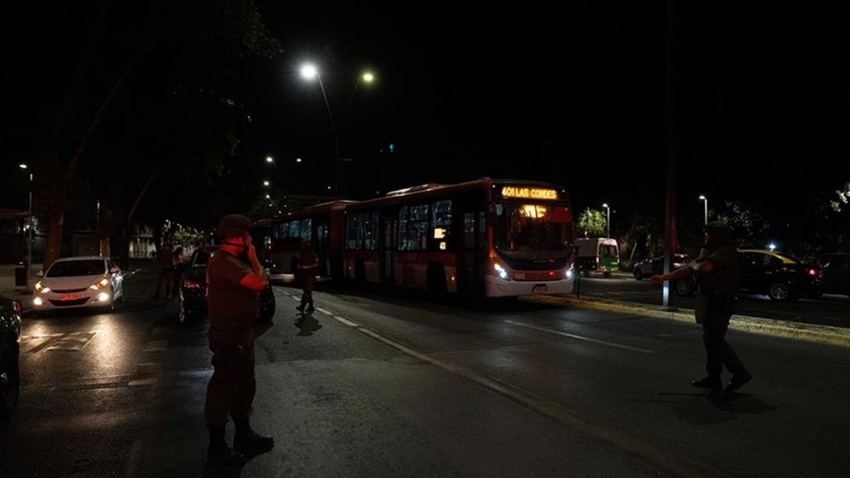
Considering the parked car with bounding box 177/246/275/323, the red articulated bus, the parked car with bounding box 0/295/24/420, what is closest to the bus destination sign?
the red articulated bus

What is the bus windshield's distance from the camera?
51.3ft

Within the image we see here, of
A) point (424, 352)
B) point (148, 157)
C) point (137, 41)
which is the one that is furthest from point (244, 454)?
point (148, 157)

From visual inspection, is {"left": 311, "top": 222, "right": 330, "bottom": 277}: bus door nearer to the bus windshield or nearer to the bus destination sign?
the bus destination sign

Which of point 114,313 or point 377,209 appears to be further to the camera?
point 377,209

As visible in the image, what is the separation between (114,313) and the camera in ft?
53.2

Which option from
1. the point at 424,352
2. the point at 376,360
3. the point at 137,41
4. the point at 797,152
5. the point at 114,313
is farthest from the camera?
the point at 797,152

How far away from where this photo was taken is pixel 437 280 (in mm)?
18125

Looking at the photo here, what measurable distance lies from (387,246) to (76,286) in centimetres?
902

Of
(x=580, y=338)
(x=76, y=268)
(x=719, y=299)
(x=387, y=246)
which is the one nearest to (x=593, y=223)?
(x=387, y=246)

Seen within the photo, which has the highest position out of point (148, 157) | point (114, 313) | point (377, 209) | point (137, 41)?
point (137, 41)

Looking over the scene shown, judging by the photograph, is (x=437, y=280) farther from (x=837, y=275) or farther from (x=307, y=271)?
(x=837, y=275)

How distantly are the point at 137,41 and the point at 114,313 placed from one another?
9439 mm

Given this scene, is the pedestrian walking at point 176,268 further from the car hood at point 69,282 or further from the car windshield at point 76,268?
the car hood at point 69,282

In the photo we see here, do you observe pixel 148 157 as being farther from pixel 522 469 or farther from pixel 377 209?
pixel 522 469
